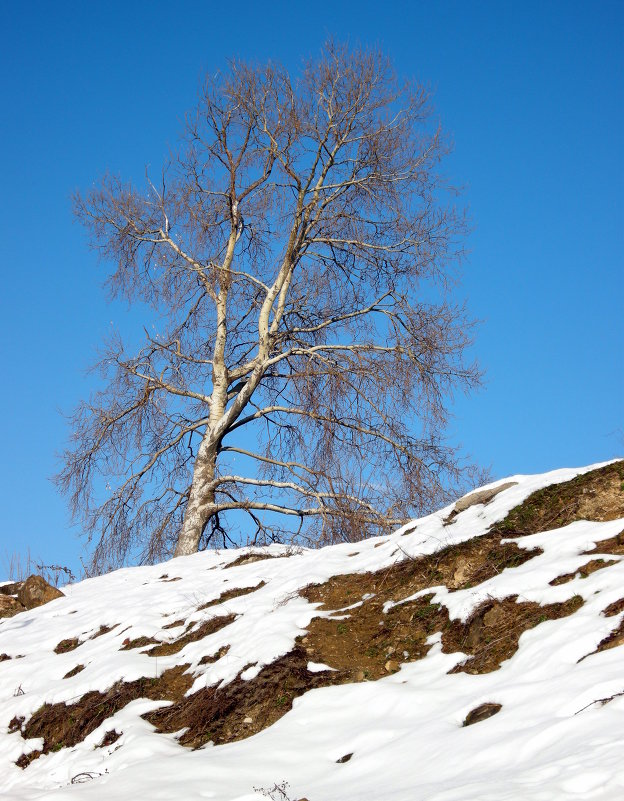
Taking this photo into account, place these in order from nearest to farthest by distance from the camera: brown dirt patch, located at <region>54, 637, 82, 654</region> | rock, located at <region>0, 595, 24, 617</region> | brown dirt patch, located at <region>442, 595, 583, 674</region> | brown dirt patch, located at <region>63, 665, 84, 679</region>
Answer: brown dirt patch, located at <region>442, 595, 583, 674</region> → brown dirt patch, located at <region>63, 665, 84, 679</region> → brown dirt patch, located at <region>54, 637, 82, 654</region> → rock, located at <region>0, 595, 24, 617</region>

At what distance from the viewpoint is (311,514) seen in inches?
626

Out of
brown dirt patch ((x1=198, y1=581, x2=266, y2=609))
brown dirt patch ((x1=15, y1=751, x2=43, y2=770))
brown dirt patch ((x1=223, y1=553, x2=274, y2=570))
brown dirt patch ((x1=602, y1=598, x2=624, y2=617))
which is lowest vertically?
brown dirt patch ((x1=602, y1=598, x2=624, y2=617))

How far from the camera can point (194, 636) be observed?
8758 mm

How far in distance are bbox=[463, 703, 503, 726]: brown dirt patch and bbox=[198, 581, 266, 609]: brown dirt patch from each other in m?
4.66

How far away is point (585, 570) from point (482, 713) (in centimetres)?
176

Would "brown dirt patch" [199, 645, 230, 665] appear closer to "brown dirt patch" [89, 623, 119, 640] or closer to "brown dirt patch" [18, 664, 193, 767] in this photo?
"brown dirt patch" [18, 664, 193, 767]

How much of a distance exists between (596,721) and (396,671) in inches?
93.7

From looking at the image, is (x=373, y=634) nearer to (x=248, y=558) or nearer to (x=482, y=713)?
(x=482, y=713)

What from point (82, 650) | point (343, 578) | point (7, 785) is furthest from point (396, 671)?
point (82, 650)

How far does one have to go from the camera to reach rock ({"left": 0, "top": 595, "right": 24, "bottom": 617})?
12805mm

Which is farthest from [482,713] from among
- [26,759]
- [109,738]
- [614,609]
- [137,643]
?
[137,643]

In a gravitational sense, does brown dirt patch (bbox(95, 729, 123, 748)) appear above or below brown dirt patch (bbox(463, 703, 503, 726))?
above

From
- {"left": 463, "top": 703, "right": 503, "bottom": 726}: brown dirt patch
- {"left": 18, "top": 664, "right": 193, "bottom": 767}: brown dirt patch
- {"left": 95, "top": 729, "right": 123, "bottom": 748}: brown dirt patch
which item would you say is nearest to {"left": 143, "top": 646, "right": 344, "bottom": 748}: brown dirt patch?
{"left": 95, "top": 729, "right": 123, "bottom": 748}: brown dirt patch

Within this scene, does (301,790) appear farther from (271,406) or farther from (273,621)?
(271,406)
